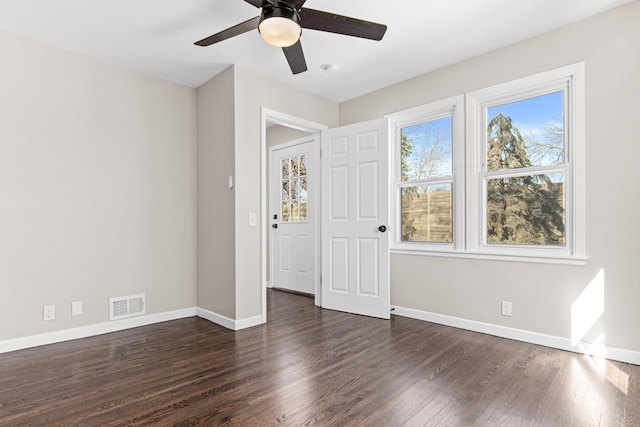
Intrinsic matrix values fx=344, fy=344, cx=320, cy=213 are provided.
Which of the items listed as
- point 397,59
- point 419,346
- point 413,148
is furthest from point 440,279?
point 397,59

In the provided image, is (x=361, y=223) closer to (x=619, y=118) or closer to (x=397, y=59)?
(x=397, y=59)

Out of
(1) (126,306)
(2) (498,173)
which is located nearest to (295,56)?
(2) (498,173)

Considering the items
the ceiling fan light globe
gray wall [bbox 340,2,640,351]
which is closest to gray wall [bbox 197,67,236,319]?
the ceiling fan light globe

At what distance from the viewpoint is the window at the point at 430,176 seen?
11.4 ft

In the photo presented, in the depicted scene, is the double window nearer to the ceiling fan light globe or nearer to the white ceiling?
the white ceiling

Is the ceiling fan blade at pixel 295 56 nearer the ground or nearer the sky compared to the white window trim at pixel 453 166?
nearer the sky

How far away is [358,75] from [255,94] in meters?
1.13

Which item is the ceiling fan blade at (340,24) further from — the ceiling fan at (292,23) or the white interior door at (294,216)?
the white interior door at (294,216)

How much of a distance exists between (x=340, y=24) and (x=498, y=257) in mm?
2404

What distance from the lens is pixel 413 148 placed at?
12.9 ft

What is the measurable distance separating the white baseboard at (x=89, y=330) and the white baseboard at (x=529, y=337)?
8.23 ft

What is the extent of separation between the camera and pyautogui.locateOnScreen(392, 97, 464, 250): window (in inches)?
137

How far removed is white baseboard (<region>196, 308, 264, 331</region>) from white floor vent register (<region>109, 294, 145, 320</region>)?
66 centimetres

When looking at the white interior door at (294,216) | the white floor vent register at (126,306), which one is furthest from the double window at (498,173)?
the white floor vent register at (126,306)
